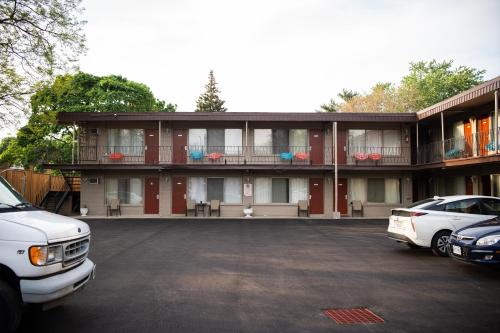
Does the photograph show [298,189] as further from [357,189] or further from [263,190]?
[357,189]

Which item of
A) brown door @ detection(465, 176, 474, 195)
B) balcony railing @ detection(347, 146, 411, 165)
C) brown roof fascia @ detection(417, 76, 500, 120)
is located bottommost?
brown door @ detection(465, 176, 474, 195)

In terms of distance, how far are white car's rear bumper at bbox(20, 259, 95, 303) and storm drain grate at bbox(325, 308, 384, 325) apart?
336cm

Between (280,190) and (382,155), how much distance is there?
665 cm

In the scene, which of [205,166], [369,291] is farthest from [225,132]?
[369,291]

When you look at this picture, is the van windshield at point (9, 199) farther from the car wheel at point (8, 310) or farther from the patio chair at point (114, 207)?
the patio chair at point (114, 207)

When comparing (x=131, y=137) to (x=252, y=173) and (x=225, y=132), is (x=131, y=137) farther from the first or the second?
(x=252, y=173)

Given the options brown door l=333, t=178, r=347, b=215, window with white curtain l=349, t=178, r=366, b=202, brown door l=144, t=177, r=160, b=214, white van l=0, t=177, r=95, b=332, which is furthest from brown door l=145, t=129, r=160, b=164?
white van l=0, t=177, r=95, b=332

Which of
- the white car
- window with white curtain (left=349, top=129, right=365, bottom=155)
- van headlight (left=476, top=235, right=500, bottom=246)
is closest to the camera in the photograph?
van headlight (left=476, top=235, right=500, bottom=246)

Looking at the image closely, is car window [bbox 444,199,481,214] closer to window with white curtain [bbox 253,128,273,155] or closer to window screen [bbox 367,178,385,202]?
window screen [bbox 367,178,385,202]

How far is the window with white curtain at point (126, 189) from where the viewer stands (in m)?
23.4

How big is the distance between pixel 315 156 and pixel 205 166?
267 inches

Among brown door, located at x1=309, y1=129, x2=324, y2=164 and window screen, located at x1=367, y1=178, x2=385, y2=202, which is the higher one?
brown door, located at x1=309, y1=129, x2=324, y2=164

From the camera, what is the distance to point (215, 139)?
77.2ft

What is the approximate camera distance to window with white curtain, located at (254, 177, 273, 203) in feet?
76.7
